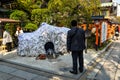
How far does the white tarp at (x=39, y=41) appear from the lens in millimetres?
9727

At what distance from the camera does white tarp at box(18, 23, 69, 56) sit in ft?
31.9

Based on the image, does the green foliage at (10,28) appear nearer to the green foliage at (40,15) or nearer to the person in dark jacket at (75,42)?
the green foliage at (40,15)

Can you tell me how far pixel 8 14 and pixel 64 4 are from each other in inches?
232

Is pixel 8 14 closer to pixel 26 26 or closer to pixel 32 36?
pixel 26 26

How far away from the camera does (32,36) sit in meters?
10.0

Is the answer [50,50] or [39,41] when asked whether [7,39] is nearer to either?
[39,41]

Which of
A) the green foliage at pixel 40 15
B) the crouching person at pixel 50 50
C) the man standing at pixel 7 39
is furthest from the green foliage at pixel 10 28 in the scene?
the crouching person at pixel 50 50

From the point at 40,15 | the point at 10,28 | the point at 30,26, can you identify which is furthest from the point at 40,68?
the point at 40,15

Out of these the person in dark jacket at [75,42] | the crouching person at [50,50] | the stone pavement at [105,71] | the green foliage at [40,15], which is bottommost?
the stone pavement at [105,71]

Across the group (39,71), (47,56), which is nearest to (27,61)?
(47,56)

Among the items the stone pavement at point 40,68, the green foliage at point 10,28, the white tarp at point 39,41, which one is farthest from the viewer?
the green foliage at point 10,28

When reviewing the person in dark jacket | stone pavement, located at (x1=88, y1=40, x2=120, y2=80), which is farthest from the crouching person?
the person in dark jacket

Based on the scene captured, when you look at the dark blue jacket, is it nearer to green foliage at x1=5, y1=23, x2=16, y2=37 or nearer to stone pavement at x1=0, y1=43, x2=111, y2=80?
stone pavement at x1=0, y1=43, x2=111, y2=80

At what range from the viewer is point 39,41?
32.2ft
